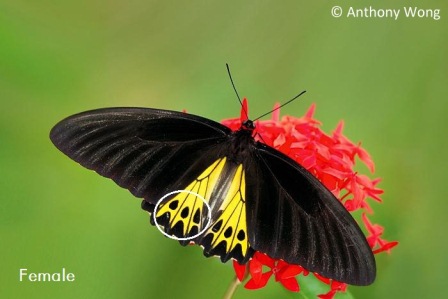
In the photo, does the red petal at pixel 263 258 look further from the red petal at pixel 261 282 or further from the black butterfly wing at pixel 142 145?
the black butterfly wing at pixel 142 145

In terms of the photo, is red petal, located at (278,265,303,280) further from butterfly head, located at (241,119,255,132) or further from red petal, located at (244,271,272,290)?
butterfly head, located at (241,119,255,132)

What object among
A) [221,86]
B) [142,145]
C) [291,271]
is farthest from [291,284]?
[221,86]

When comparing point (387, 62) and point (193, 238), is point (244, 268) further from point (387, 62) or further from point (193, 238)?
point (387, 62)

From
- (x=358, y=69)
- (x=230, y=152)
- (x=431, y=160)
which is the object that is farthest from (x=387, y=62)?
(x=230, y=152)

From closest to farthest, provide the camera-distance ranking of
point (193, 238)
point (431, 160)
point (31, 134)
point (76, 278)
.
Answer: point (193, 238)
point (76, 278)
point (31, 134)
point (431, 160)

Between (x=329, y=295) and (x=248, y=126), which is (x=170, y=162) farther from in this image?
(x=329, y=295)
